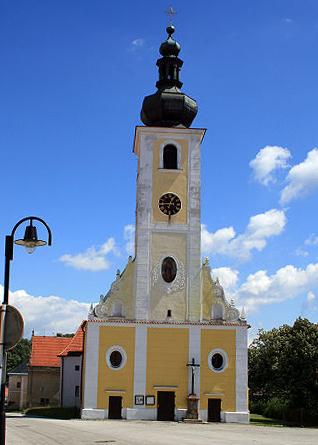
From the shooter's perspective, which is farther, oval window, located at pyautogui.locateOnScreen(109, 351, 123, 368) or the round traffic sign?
oval window, located at pyautogui.locateOnScreen(109, 351, 123, 368)

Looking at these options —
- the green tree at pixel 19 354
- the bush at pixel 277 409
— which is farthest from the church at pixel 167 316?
the green tree at pixel 19 354

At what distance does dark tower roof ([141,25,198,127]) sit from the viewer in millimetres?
42438

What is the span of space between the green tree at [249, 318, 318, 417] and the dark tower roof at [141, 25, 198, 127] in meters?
17.0

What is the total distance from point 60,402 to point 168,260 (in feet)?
64.6

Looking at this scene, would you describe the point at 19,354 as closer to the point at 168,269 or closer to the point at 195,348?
the point at 168,269

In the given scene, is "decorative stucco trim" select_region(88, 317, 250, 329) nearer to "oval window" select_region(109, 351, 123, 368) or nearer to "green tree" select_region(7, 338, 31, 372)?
"oval window" select_region(109, 351, 123, 368)

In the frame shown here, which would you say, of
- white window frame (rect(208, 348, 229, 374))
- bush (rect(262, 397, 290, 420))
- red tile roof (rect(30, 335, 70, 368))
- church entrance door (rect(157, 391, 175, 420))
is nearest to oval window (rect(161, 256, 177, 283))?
→ white window frame (rect(208, 348, 229, 374))

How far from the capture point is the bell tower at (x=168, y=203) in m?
40.1

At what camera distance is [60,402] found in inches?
2099

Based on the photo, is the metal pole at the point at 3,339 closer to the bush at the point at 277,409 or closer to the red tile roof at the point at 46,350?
the bush at the point at 277,409

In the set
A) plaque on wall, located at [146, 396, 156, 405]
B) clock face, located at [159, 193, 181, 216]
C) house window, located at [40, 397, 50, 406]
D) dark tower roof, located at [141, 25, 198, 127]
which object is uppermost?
dark tower roof, located at [141, 25, 198, 127]

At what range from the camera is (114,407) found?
124 feet

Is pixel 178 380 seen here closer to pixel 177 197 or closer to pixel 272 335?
pixel 177 197

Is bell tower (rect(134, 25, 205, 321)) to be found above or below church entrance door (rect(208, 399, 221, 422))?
above
